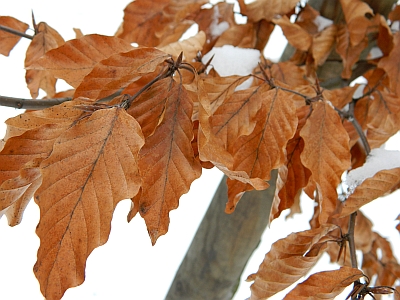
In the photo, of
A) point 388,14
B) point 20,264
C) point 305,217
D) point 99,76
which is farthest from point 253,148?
point 305,217

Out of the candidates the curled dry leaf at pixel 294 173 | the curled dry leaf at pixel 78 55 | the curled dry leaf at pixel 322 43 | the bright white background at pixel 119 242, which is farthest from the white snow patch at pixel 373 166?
the bright white background at pixel 119 242

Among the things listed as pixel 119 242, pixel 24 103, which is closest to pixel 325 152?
pixel 24 103

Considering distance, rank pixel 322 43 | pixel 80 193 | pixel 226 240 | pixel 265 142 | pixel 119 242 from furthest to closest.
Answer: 1. pixel 119 242
2. pixel 226 240
3. pixel 322 43
4. pixel 265 142
5. pixel 80 193

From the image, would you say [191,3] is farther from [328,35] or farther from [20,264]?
[20,264]

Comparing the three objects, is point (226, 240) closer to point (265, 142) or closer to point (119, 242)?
point (265, 142)

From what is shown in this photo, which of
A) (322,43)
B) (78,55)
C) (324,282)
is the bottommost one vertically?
(324,282)

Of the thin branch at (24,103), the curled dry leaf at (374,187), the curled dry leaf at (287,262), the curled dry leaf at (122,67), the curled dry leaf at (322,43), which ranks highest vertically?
the curled dry leaf at (322,43)

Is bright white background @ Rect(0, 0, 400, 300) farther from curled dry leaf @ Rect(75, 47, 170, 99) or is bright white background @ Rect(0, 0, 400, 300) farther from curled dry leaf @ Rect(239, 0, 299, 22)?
curled dry leaf @ Rect(75, 47, 170, 99)

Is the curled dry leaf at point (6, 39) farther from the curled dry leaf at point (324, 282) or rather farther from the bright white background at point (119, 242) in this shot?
the bright white background at point (119, 242)

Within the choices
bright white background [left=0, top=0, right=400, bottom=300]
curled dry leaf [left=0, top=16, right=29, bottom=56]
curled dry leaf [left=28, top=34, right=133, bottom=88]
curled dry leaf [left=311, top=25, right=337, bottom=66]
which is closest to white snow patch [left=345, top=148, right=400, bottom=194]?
curled dry leaf [left=311, top=25, right=337, bottom=66]
